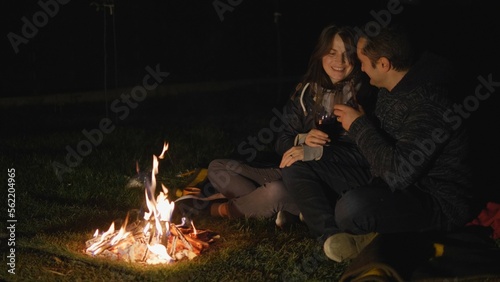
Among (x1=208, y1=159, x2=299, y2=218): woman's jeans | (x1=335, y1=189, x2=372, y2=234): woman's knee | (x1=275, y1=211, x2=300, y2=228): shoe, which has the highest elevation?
(x1=335, y1=189, x2=372, y2=234): woman's knee

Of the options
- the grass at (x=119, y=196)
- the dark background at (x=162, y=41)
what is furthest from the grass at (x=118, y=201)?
the dark background at (x=162, y=41)

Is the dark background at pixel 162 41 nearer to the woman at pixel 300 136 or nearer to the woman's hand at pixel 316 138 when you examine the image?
the woman at pixel 300 136

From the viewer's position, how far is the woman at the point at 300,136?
16.7 ft

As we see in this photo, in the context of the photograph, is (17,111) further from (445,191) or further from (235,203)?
(445,191)

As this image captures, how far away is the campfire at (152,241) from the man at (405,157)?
A: 36.4 inches

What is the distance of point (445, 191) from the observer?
14.1 feet

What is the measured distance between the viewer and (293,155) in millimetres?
5000

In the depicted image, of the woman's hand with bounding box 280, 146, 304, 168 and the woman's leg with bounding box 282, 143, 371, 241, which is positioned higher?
the woman's hand with bounding box 280, 146, 304, 168

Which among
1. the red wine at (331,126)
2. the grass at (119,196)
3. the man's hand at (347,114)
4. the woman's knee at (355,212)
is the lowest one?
the grass at (119,196)

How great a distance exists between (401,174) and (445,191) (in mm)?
337

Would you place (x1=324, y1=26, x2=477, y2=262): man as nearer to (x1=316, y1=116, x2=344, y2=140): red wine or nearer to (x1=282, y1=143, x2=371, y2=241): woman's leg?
(x1=282, y1=143, x2=371, y2=241): woman's leg

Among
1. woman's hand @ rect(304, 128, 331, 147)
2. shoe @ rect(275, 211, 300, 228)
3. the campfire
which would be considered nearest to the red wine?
woman's hand @ rect(304, 128, 331, 147)

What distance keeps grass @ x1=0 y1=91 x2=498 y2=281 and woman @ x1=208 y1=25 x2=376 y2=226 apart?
148 mm

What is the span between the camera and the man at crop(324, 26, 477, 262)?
4.16 meters
